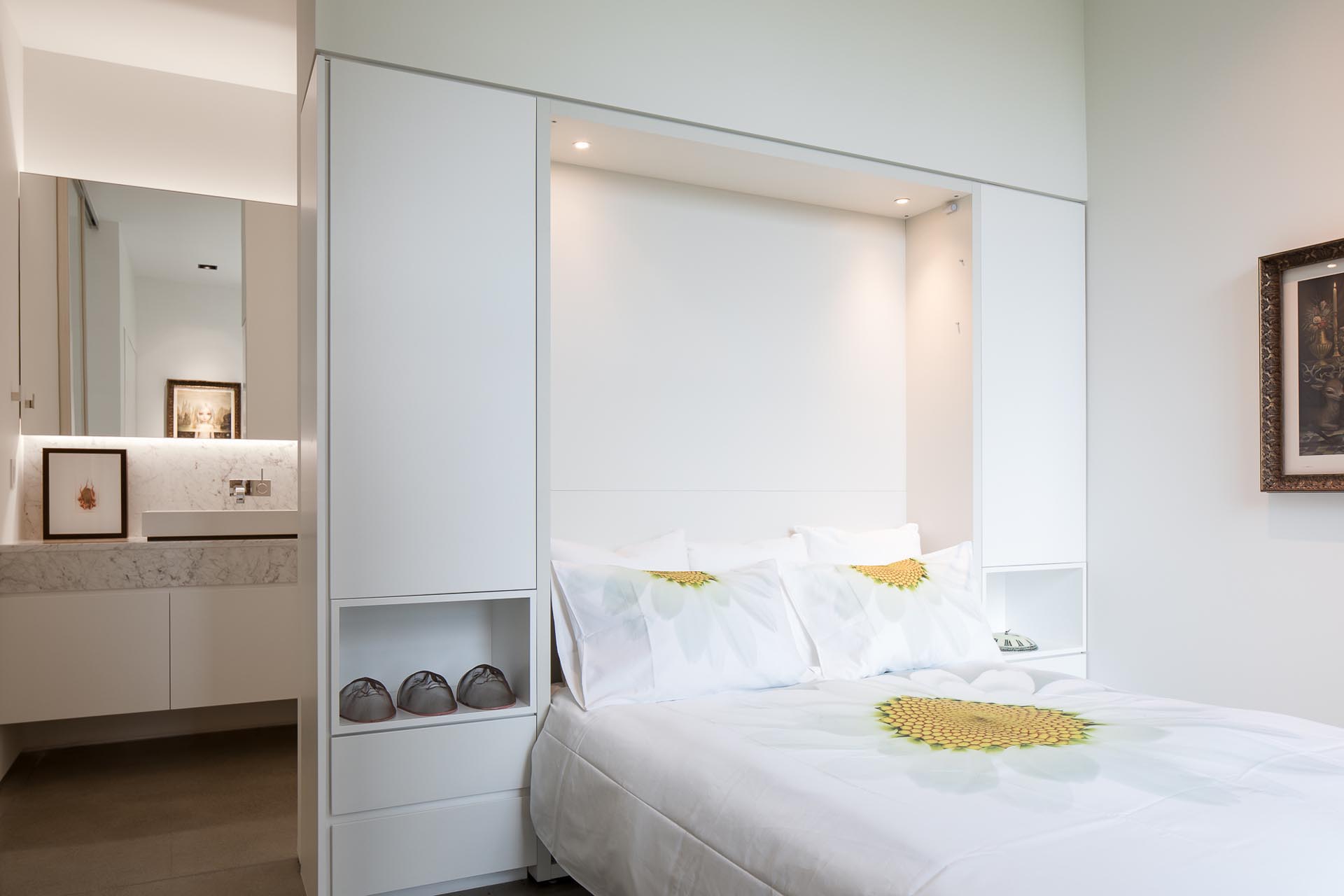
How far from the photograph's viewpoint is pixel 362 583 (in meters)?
2.31

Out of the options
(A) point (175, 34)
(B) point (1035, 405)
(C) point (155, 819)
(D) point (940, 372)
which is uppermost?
(A) point (175, 34)

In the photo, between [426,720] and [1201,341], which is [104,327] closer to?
[426,720]

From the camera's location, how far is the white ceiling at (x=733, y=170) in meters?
2.73

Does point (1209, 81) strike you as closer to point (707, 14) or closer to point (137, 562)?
point (707, 14)

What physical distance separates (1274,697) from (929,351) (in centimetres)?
156

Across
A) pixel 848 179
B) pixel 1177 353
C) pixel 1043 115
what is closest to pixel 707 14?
pixel 848 179

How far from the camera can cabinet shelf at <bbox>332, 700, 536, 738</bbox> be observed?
2.31 meters

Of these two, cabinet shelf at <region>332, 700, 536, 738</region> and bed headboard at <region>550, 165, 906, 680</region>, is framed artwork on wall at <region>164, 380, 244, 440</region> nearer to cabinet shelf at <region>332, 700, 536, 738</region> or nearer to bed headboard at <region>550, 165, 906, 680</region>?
bed headboard at <region>550, 165, 906, 680</region>

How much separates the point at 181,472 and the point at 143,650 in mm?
871

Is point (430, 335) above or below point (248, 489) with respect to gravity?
above

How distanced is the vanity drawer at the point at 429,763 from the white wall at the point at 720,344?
703 mm

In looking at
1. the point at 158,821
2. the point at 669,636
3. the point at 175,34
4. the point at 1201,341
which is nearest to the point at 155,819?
the point at 158,821

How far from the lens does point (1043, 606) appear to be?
3516 mm

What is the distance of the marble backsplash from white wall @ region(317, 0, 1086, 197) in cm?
229
